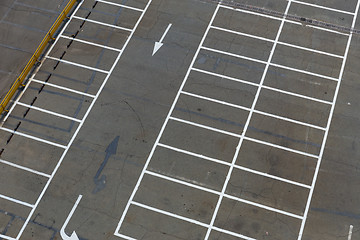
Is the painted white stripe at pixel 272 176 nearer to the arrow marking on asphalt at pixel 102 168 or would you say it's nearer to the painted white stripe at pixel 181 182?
the painted white stripe at pixel 181 182

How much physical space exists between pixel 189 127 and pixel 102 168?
4921mm

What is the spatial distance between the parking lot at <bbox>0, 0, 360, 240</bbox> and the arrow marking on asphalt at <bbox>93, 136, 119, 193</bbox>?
0.18 ft

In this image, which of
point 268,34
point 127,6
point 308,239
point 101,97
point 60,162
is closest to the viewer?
point 308,239

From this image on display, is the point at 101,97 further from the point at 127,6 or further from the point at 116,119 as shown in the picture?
the point at 127,6

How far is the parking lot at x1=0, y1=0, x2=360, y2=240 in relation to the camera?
17.5 meters

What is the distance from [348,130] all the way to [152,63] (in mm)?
11266

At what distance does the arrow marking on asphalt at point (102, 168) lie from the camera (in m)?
18.3

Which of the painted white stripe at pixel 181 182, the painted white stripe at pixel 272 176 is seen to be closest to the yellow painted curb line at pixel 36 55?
the painted white stripe at pixel 181 182

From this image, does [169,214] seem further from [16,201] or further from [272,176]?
[16,201]

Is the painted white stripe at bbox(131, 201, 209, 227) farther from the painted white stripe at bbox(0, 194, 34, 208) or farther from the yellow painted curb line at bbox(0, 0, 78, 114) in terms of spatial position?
the yellow painted curb line at bbox(0, 0, 78, 114)

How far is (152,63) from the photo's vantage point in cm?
2189

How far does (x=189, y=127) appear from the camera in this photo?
1978 centimetres

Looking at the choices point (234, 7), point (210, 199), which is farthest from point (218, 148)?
point (234, 7)

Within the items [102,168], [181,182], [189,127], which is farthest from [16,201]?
[189,127]
